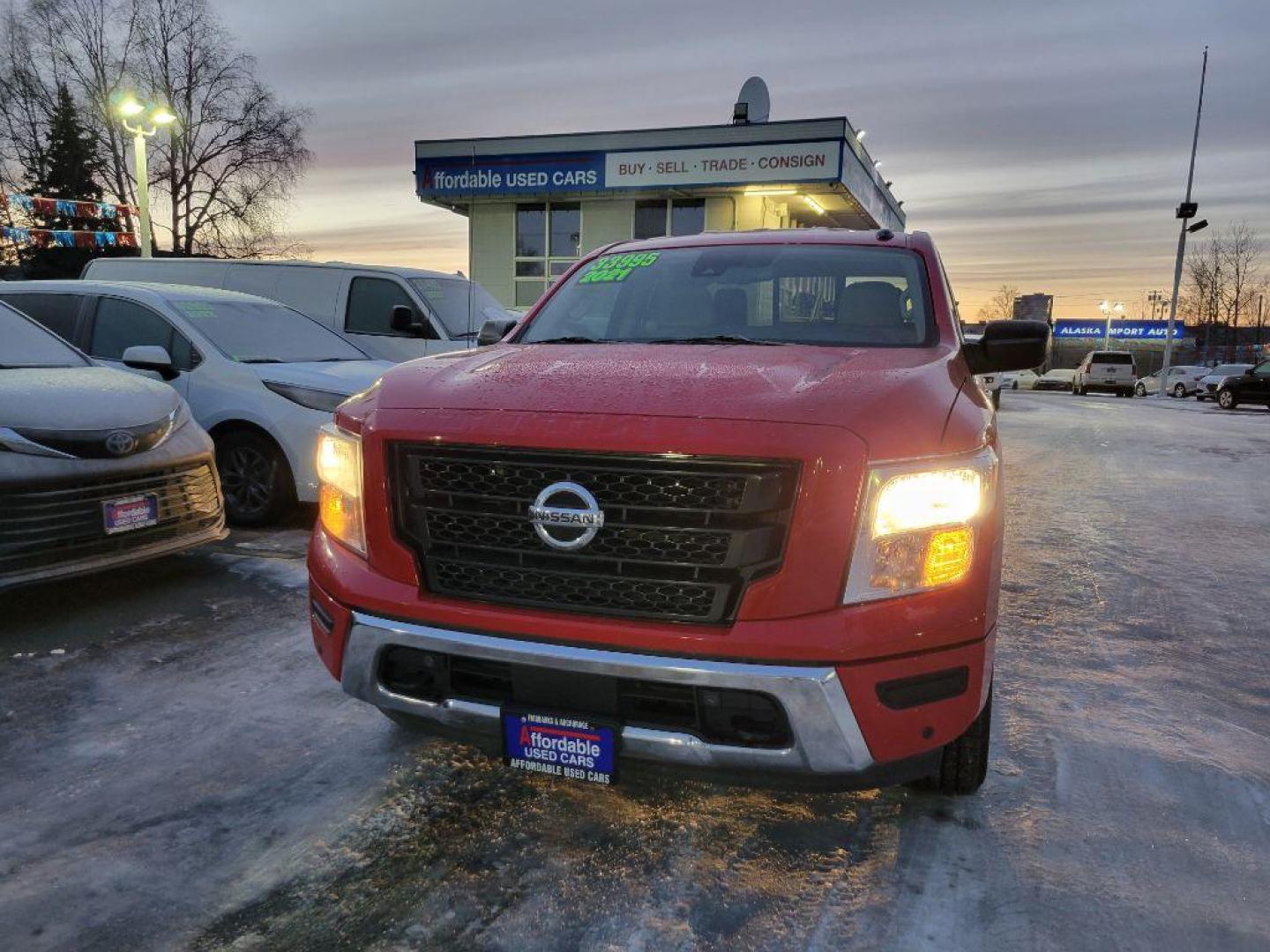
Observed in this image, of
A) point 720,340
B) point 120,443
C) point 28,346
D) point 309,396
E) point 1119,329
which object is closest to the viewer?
point 720,340

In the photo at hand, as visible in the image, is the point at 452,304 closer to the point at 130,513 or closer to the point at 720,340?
the point at 130,513

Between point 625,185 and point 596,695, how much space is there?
Result: 18593 mm

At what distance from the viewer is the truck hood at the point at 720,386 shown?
214 centimetres

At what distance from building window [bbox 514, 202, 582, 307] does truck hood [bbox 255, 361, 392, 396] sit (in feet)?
49.5

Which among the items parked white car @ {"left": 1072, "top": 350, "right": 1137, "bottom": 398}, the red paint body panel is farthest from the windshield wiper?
parked white car @ {"left": 1072, "top": 350, "right": 1137, "bottom": 398}

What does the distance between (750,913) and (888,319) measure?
6.92ft

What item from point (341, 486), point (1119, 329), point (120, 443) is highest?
point (1119, 329)

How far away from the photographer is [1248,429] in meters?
16.8

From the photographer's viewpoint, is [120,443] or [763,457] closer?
[763,457]

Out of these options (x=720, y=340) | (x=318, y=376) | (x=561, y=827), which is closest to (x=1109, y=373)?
(x=318, y=376)

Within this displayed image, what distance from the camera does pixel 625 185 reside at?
763 inches

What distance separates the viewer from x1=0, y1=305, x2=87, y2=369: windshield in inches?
193

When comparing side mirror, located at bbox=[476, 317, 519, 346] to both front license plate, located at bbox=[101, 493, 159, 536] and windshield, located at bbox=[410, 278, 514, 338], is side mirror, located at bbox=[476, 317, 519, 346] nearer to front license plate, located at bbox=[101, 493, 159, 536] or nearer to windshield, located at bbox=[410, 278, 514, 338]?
front license plate, located at bbox=[101, 493, 159, 536]

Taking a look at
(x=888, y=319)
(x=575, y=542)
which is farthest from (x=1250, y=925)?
(x=888, y=319)
